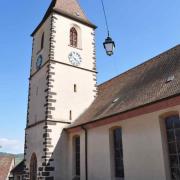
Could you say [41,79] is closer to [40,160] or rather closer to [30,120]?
[30,120]

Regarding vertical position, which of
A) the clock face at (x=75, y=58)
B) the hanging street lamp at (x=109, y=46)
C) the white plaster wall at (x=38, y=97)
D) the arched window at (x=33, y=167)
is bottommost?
the arched window at (x=33, y=167)

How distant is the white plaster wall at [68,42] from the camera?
819 inches

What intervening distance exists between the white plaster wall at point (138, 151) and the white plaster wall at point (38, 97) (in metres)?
5.56

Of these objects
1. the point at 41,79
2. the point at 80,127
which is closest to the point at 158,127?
the point at 80,127

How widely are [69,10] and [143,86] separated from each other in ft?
38.5

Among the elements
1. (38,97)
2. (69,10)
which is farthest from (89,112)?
(69,10)

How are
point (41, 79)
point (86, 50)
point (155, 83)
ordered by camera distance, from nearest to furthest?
1. point (155, 83)
2. point (41, 79)
3. point (86, 50)

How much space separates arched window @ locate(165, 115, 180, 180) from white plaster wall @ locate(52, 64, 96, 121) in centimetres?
897

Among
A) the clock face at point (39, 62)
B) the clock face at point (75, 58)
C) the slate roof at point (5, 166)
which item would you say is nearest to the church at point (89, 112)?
the clock face at point (75, 58)

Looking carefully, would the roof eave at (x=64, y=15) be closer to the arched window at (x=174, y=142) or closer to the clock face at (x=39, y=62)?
the clock face at (x=39, y=62)

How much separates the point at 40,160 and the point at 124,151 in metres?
6.98

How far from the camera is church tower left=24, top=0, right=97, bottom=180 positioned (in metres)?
17.9

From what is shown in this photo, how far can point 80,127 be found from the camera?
1723cm

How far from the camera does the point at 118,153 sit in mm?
14539
